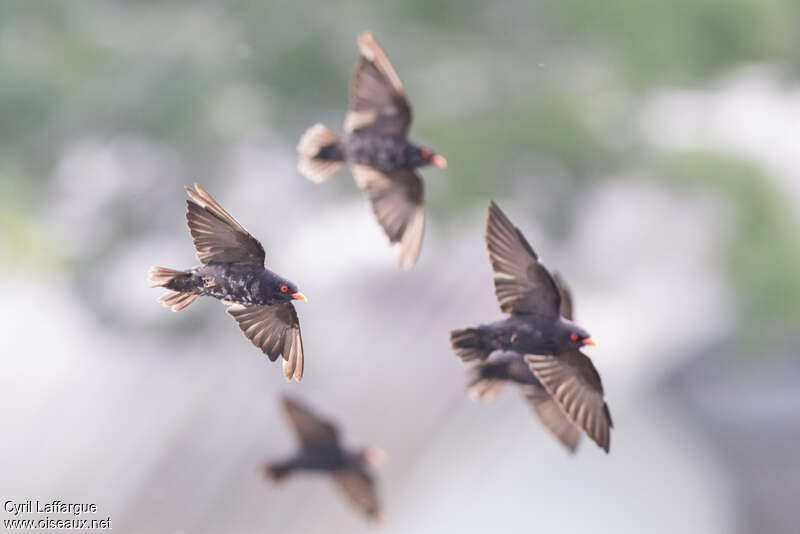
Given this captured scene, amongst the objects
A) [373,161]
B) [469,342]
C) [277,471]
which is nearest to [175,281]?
[469,342]

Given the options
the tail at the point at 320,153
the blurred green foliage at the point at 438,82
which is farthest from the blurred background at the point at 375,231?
the tail at the point at 320,153

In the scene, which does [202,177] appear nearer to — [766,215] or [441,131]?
[441,131]

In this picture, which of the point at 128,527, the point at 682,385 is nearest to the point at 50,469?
the point at 128,527

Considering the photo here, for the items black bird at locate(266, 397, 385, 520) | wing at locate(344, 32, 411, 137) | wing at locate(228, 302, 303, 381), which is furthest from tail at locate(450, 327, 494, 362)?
black bird at locate(266, 397, 385, 520)

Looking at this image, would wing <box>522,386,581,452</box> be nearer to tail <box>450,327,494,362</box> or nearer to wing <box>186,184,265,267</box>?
tail <box>450,327,494,362</box>

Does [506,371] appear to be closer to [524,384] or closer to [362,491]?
[524,384]

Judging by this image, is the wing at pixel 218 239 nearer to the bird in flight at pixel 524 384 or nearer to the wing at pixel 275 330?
the wing at pixel 275 330
